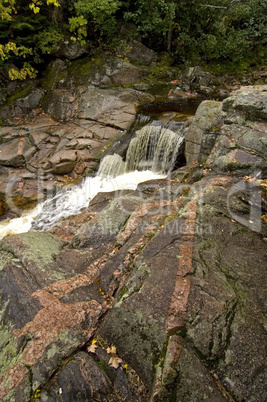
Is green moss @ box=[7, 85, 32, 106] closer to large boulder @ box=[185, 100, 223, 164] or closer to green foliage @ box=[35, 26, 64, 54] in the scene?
green foliage @ box=[35, 26, 64, 54]

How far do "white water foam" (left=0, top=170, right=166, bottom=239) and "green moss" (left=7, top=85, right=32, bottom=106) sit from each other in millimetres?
5997

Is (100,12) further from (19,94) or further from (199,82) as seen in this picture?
(199,82)

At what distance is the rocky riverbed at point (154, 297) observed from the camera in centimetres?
289

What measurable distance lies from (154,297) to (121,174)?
22.4 feet

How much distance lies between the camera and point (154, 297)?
11.3ft

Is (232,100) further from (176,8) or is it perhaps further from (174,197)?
(176,8)

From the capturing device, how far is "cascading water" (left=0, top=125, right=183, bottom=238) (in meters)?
8.28

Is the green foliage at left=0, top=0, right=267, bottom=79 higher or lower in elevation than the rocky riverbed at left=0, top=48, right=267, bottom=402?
higher

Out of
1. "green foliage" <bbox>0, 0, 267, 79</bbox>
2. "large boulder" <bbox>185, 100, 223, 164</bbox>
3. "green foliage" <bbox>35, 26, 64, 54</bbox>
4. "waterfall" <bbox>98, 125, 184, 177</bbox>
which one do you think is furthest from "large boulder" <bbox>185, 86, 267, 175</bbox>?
"green foliage" <bbox>35, 26, 64, 54</bbox>

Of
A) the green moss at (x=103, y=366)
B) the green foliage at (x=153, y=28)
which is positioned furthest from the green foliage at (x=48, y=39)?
the green moss at (x=103, y=366)

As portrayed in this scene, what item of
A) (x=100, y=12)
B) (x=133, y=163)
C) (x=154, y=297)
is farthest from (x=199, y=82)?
(x=154, y=297)

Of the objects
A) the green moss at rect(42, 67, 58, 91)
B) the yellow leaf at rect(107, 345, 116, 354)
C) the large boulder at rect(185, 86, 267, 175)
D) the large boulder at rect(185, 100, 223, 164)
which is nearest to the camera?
the yellow leaf at rect(107, 345, 116, 354)

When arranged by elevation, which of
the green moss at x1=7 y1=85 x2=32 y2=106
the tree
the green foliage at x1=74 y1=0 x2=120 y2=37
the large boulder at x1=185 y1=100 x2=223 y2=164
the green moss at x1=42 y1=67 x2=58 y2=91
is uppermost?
the green foliage at x1=74 y1=0 x2=120 y2=37

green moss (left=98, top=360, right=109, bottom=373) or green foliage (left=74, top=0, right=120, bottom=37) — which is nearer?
green moss (left=98, top=360, right=109, bottom=373)
